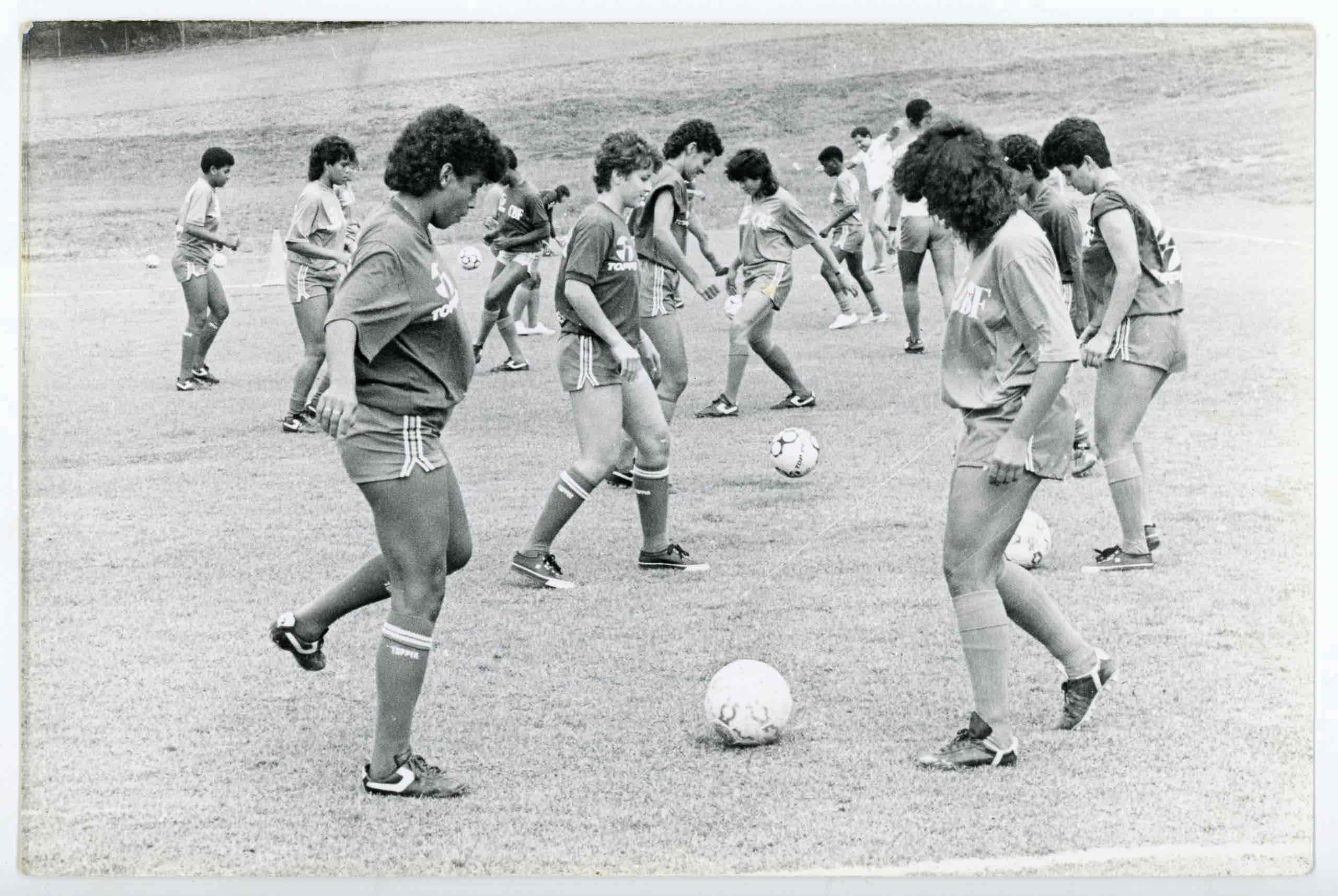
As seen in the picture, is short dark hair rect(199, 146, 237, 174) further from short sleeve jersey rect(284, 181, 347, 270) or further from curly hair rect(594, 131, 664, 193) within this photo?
curly hair rect(594, 131, 664, 193)

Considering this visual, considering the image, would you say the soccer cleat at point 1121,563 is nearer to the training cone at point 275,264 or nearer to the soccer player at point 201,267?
the soccer player at point 201,267

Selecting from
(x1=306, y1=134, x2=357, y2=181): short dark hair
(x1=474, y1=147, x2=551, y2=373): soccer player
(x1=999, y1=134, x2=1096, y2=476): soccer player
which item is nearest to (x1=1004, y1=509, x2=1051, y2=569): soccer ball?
(x1=999, y1=134, x2=1096, y2=476): soccer player

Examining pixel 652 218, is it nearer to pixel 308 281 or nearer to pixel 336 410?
pixel 308 281

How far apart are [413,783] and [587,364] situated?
3005mm

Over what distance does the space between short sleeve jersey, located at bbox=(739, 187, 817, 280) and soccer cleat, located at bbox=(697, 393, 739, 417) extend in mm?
1079

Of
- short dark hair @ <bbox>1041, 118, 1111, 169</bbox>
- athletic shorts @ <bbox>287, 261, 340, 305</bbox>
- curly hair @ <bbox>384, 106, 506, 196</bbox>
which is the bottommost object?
athletic shorts @ <bbox>287, 261, 340, 305</bbox>

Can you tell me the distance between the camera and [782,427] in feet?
37.8

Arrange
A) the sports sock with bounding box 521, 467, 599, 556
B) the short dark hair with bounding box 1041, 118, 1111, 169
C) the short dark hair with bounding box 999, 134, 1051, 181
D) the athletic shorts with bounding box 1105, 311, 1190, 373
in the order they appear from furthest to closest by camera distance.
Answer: the short dark hair with bounding box 999, 134, 1051, 181 < the sports sock with bounding box 521, 467, 599, 556 < the athletic shorts with bounding box 1105, 311, 1190, 373 < the short dark hair with bounding box 1041, 118, 1111, 169

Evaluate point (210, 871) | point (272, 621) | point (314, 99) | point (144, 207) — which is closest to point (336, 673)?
point (272, 621)

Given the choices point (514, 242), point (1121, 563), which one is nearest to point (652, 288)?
point (1121, 563)

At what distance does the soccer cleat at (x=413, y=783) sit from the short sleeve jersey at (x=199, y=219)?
885 cm

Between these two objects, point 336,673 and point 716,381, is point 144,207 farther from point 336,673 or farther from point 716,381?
point 336,673

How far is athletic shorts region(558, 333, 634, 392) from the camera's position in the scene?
7672 mm

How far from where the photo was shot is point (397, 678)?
Result: 16.6ft
